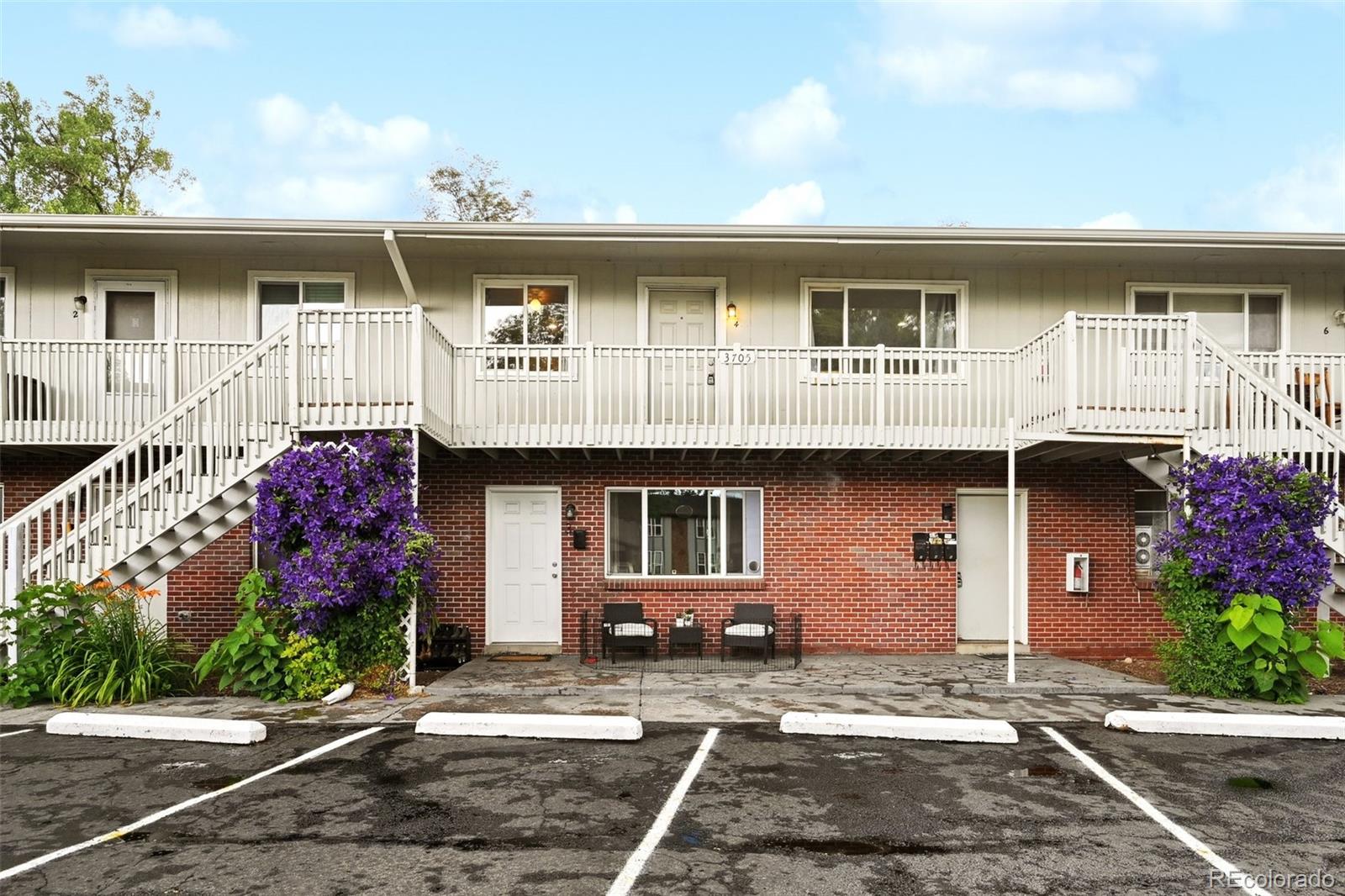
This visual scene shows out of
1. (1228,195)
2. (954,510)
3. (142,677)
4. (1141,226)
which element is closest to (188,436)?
Result: (142,677)

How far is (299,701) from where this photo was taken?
8.63 metres

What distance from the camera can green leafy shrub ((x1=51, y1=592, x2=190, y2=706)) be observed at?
27.7 ft

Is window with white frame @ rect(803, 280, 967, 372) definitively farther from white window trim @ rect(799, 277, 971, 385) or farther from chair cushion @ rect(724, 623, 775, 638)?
chair cushion @ rect(724, 623, 775, 638)

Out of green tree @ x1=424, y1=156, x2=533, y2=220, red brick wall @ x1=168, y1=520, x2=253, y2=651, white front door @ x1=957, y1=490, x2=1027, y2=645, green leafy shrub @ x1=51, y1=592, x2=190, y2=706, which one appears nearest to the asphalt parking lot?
green leafy shrub @ x1=51, y1=592, x2=190, y2=706

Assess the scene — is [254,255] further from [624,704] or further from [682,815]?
[682,815]

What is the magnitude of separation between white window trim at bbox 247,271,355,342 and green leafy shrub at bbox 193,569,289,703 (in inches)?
176

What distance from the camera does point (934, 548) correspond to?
1182 cm

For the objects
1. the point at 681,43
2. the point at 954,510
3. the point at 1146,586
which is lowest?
the point at 1146,586

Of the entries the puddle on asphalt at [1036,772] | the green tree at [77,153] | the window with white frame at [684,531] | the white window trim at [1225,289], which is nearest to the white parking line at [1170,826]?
the puddle on asphalt at [1036,772]

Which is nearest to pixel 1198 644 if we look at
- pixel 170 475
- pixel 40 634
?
pixel 170 475

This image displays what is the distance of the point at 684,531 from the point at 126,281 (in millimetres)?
8395

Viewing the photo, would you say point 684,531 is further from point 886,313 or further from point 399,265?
point 399,265

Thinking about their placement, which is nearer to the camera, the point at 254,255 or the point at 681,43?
the point at 254,255

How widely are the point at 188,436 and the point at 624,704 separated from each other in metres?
5.24
